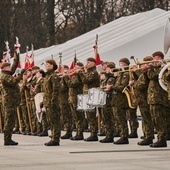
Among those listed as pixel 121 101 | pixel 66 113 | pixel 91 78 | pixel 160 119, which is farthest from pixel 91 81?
pixel 160 119

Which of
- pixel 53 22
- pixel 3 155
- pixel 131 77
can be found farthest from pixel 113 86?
pixel 53 22

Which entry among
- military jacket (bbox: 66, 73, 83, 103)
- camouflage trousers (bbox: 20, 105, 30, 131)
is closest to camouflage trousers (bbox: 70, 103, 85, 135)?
military jacket (bbox: 66, 73, 83, 103)

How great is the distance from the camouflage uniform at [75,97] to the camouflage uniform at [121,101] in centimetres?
185

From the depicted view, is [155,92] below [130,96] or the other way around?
below

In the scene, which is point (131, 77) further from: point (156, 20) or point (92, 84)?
point (156, 20)

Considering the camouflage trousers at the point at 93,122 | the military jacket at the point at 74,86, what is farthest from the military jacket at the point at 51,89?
the military jacket at the point at 74,86

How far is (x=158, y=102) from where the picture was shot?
56.4 feet

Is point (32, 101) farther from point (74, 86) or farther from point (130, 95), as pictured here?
point (130, 95)

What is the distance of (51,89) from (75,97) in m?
2.61

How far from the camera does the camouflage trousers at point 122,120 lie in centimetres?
1892

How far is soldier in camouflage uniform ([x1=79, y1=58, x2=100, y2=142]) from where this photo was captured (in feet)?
65.8

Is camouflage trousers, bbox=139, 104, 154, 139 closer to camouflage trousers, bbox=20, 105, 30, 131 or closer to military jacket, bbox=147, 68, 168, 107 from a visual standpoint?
military jacket, bbox=147, 68, 168, 107

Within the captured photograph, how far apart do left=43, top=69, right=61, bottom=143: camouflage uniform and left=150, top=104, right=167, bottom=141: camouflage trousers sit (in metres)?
2.33

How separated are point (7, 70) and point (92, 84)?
209 centimetres
